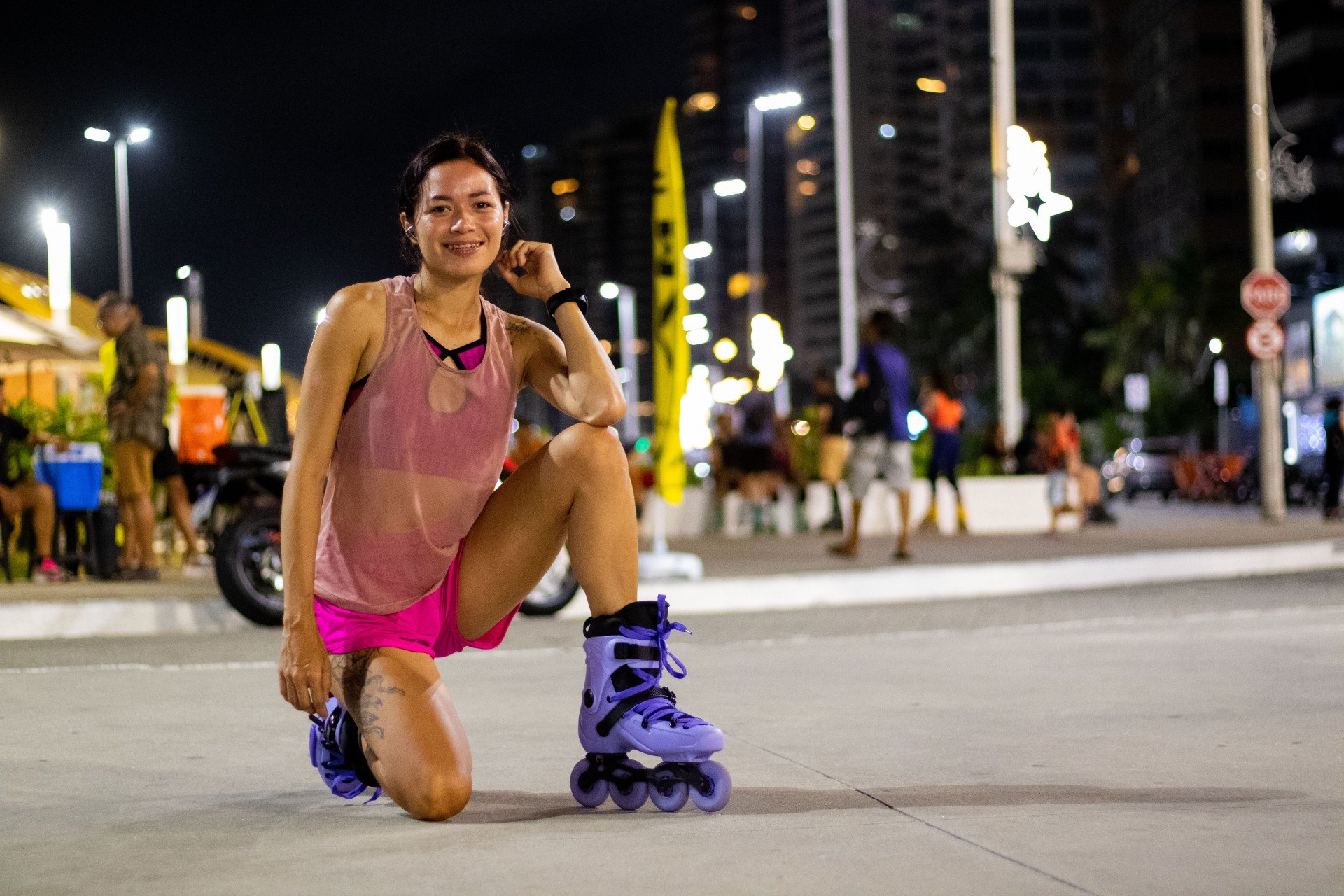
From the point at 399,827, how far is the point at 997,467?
2128 centimetres

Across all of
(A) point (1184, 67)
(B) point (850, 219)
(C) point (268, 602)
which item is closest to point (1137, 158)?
(A) point (1184, 67)

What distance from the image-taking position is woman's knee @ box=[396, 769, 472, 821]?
166 inches

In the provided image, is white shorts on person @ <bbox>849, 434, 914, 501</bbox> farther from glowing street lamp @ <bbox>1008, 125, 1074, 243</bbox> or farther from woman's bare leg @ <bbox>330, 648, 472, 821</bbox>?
woman's bare leg @ <bbox>330, 648, 472, 821</bbox>

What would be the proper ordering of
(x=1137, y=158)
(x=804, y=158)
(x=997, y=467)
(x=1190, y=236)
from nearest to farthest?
(x=997, y=467), (x=1190, y=236), (x=1137, y=158), (x=804, y=158)

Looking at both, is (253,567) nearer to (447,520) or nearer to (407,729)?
(447,520)

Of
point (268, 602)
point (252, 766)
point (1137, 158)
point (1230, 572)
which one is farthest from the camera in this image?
point (1137, 158)

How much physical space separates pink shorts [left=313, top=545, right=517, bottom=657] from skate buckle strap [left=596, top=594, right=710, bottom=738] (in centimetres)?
54

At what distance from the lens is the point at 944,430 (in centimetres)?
2062

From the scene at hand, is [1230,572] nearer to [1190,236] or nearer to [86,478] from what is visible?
[86,478]

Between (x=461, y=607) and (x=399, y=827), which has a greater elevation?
(x=461, y=607)

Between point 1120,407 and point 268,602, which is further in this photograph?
point 1120,407

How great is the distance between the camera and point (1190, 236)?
101 metres

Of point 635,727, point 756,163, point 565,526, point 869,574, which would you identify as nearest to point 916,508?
point 869,574

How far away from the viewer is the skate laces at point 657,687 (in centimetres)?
433
